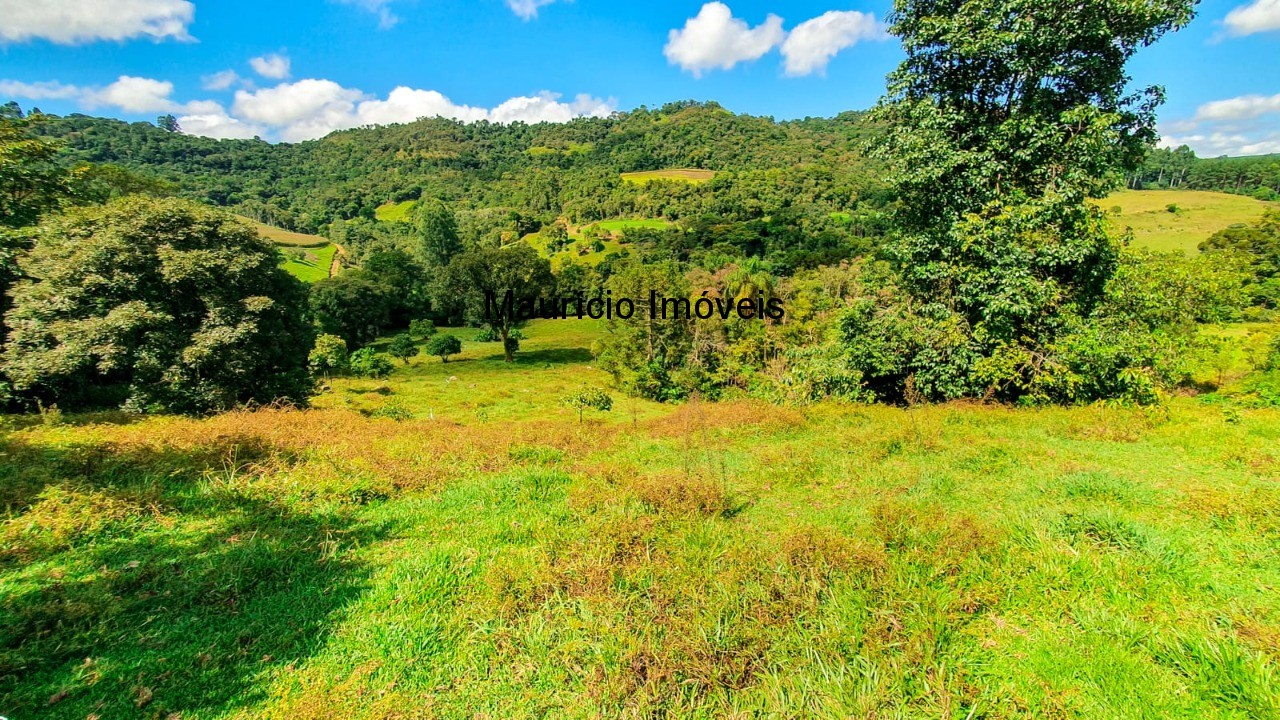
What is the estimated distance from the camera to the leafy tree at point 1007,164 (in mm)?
10773

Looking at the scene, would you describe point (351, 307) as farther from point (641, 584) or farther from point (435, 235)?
point (641, 584)

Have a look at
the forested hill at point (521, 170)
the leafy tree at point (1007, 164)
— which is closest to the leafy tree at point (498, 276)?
the leafy tree at point (1007, 164)

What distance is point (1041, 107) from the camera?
37.0 feet

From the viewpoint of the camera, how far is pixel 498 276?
4316 centimetres

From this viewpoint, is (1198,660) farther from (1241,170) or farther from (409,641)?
(1241,170)

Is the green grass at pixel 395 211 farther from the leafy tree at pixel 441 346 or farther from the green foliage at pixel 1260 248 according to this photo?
the green foliage at pixel 1260 248

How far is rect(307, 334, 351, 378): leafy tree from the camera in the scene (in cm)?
3325

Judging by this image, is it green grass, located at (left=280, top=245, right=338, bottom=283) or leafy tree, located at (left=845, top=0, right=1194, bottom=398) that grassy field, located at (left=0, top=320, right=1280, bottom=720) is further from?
green grass, located at (left=280, top=245, right=338, bottom=283)

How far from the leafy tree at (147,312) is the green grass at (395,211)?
374ft

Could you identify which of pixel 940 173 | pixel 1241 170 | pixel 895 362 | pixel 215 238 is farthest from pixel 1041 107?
pixel 1241 170

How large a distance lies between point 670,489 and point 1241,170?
160m

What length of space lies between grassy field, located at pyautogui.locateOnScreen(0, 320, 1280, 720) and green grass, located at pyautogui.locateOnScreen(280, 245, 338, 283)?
203 feet

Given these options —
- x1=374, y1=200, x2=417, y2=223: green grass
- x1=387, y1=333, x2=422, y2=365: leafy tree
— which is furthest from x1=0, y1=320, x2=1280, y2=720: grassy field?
x1=374, y1=200, x2=417, y2=223: green grass

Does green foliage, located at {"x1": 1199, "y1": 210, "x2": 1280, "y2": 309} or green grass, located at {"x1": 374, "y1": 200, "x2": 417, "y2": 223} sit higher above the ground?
green grass, located at {"x1": 374, "y1": 200, "x2": 417, "y2": 223}
